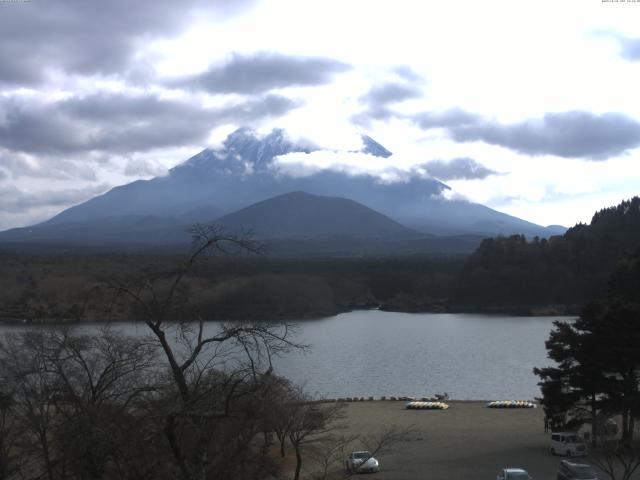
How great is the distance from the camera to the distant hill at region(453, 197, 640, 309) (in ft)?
218

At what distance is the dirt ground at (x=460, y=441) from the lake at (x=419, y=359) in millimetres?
3292

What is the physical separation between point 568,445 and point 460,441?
12.0ft

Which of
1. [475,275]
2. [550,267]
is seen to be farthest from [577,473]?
[475,275]

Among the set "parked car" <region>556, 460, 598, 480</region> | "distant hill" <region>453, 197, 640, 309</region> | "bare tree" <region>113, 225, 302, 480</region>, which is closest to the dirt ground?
"parked car" <region>556, 460, 598, 480</region>

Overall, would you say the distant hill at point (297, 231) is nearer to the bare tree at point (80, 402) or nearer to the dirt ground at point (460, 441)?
the dirt ground at point (460, 441)

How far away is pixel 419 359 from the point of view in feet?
114

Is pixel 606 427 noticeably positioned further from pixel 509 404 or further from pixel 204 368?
pixel 204 368

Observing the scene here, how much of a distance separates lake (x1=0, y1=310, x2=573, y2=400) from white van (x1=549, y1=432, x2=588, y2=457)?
9415mm

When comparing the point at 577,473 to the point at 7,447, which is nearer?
the point at 7,447

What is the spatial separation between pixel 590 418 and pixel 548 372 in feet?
4.08

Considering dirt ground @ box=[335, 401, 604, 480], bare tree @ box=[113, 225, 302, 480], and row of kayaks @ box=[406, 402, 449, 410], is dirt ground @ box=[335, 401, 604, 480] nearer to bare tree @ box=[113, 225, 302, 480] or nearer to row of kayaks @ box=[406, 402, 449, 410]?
row of kayaks @ box=[406, 402, 449, 410]

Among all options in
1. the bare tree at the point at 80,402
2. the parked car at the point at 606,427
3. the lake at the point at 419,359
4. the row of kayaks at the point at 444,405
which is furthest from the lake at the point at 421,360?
the bare tree at the point at 80,402

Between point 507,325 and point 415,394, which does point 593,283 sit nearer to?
point 507,325

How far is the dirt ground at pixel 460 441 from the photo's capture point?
13.8 metres
